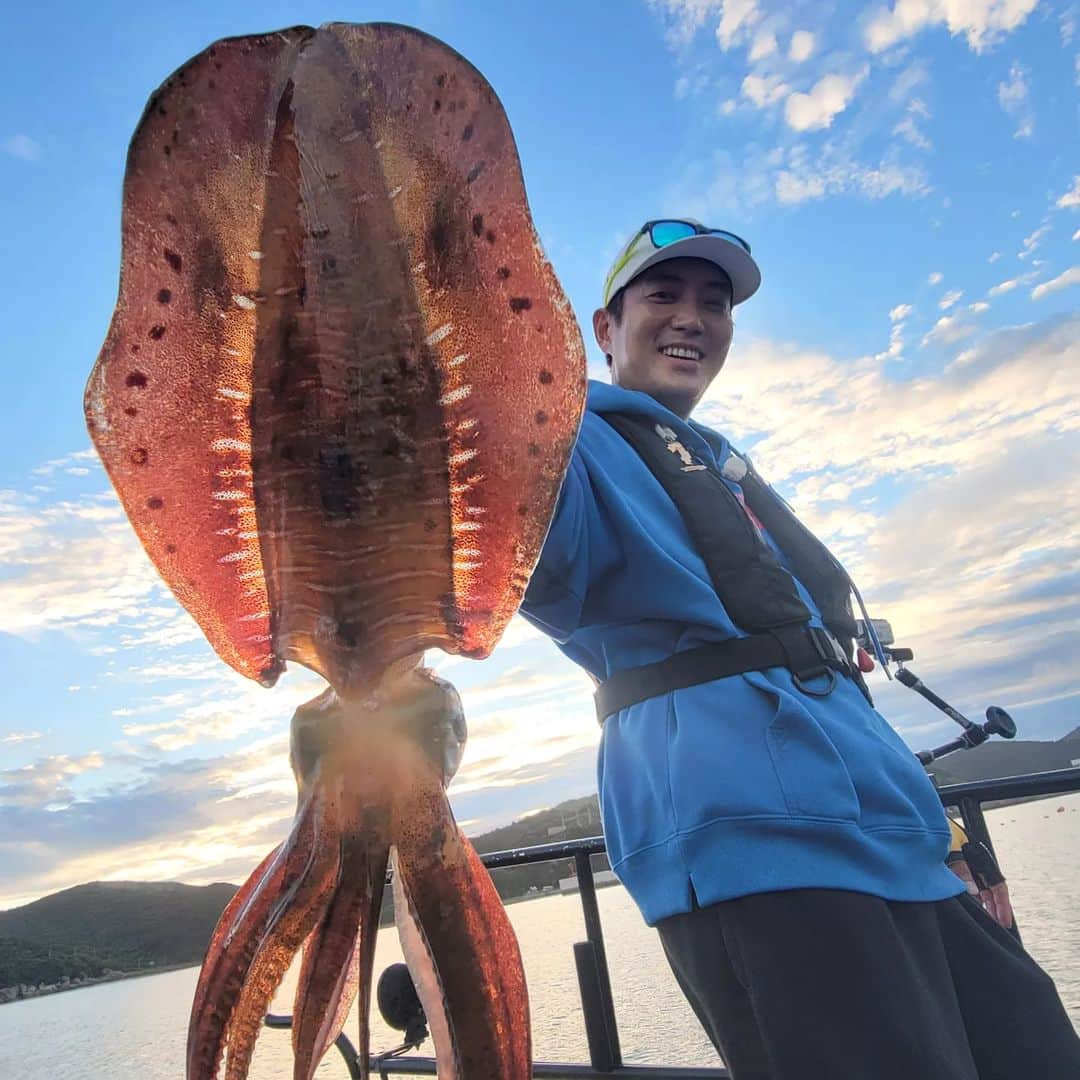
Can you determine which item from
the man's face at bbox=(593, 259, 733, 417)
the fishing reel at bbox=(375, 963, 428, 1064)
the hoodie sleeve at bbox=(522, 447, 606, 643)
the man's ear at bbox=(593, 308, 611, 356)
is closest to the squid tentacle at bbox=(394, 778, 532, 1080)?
the hoodie sleeve at bbox=(522, 447, 606, 643)

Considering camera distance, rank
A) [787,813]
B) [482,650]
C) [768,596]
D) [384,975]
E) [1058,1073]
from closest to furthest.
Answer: [482,650]
[787,813]
[1058,1073]
[768,596]
[384,975]

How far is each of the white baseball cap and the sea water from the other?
2208 mm

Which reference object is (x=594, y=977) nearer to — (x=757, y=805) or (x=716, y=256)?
(x=757, y=805)

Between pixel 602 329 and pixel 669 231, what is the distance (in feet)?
1.38

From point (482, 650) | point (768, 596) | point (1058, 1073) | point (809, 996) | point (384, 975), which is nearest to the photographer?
point (482, 650)

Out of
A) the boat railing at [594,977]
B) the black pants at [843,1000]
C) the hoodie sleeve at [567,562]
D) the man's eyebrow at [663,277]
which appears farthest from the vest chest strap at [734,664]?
the man's eyebrow at [663,277]

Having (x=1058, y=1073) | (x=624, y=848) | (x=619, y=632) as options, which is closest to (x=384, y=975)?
(x=624, y=848)

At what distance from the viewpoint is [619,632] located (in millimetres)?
1980

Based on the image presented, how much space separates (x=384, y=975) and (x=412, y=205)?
3147 mm

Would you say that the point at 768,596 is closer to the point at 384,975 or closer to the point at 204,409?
the point at 204,409

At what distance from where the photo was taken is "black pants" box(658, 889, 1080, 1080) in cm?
151

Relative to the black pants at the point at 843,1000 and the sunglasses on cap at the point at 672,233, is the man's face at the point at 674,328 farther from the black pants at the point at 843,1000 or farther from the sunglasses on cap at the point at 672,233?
the black pants at the point at 843,1000

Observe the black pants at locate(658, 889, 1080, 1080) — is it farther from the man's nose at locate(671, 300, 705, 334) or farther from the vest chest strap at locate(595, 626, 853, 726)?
the man's nose at locate(671, 300, 705, 334)

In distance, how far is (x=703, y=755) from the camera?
1.72 metres
